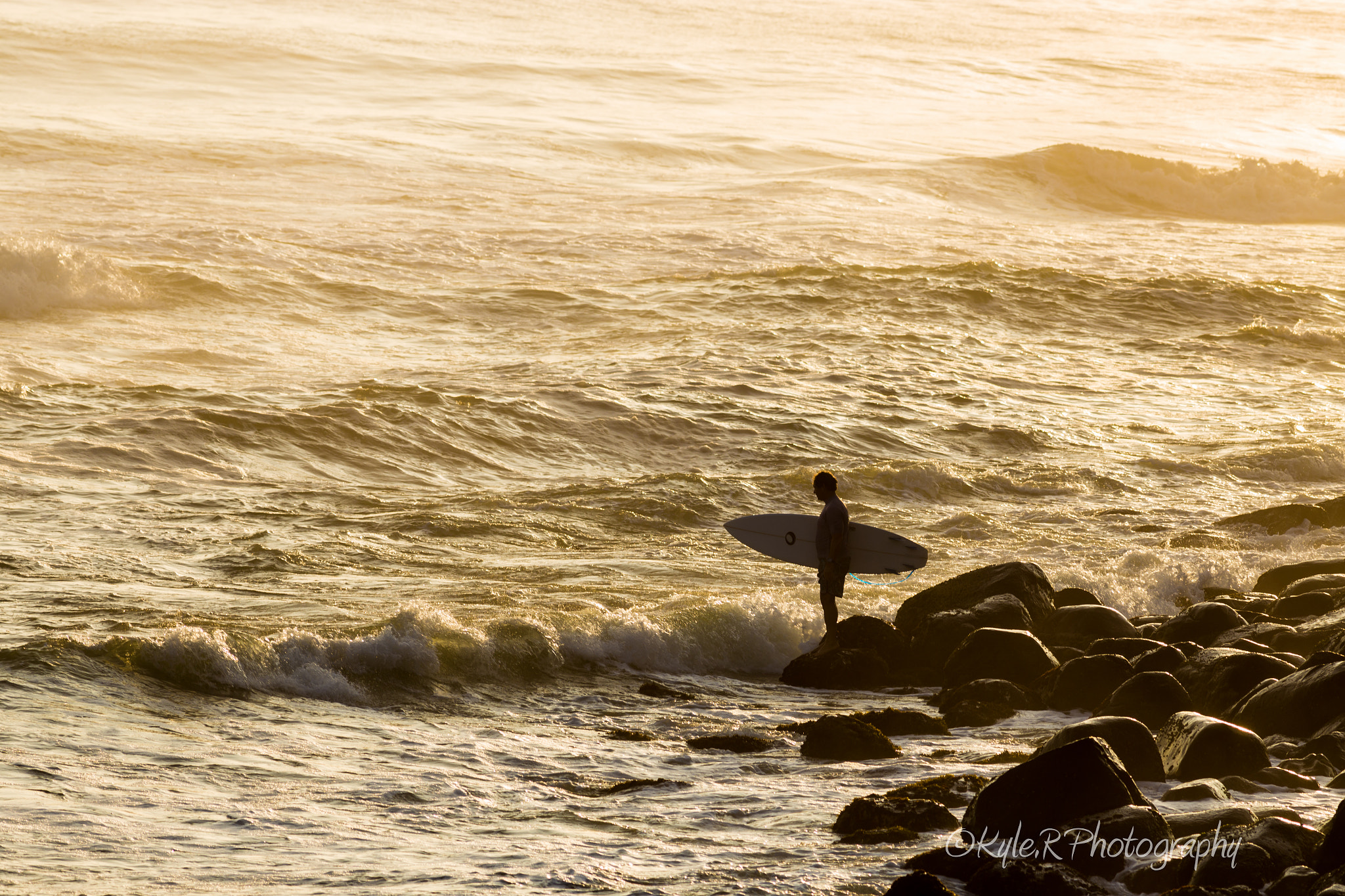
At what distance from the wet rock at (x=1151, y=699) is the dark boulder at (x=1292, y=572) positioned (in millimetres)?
4466

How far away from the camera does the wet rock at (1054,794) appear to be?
5789 millimetres

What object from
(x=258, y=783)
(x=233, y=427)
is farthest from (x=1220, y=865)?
(x=233, y=427)

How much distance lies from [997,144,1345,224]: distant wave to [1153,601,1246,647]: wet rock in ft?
112

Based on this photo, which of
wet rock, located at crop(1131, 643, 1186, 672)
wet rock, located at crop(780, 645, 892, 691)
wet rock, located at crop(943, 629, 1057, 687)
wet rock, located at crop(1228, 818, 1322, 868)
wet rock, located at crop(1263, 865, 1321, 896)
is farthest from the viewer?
wet rock, located at crop(780, 645, 892, 691)

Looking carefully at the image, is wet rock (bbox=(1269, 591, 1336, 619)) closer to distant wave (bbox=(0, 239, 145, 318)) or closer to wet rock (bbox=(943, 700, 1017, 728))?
wet rock (bbox=(943, 700, 1017, 728))

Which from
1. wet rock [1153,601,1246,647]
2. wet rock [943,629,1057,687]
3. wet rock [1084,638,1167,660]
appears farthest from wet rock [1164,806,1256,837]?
wet rock [1153,601,1246,647]

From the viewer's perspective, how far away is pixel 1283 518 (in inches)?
555

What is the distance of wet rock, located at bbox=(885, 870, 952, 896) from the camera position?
5145 mm

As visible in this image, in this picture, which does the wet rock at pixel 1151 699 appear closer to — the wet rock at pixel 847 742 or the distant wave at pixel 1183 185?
the wet rock at pixel 847 742

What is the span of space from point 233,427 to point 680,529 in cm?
579

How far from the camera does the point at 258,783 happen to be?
695 centimetres

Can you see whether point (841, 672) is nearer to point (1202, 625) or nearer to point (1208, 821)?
point (1202, 625)

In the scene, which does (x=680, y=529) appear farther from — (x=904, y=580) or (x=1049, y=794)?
(x=1049, y=794)

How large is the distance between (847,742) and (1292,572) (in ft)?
20.8
